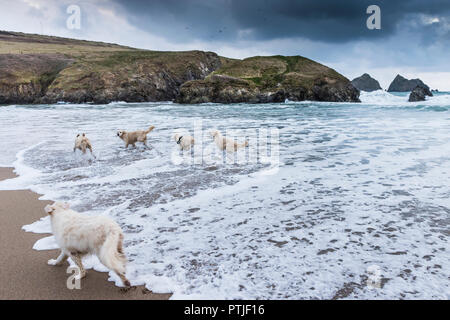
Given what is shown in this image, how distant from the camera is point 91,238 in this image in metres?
3.57

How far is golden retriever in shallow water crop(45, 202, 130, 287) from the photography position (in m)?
Answer: 3.47

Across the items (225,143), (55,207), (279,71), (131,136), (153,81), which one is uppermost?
(279,71)

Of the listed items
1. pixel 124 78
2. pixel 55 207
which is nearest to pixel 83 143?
pixel 55 207

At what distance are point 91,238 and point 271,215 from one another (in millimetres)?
3464

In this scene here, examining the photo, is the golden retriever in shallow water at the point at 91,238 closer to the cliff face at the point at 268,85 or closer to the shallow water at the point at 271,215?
the shallow water at the point at 271,215

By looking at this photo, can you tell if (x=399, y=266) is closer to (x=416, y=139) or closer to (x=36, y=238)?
(x=36, y=238)

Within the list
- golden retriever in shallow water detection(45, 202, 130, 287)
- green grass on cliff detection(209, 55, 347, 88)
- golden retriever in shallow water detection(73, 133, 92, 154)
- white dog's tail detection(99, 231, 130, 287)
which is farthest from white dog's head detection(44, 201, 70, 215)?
green grass on cliff detection(209, 55, 347, 88)

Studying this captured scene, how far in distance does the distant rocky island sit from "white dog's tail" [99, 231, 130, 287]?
219 ft

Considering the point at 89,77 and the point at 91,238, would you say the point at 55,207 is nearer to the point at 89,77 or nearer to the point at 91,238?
the point at 91,238
